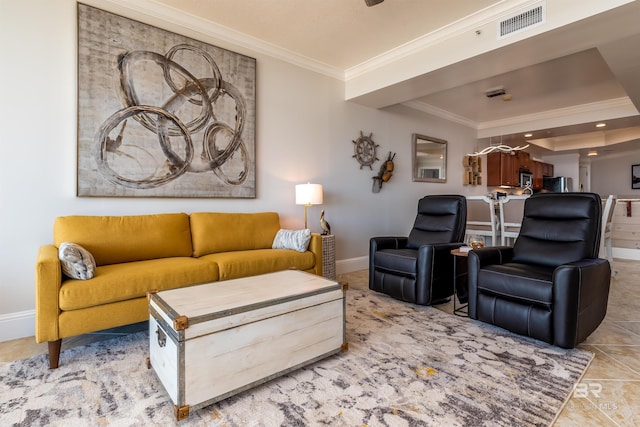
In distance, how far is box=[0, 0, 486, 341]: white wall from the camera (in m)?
2.29

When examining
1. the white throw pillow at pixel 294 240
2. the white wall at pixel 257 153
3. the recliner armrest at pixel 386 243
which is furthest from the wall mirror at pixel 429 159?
the white throw pillow at pixel 294 240

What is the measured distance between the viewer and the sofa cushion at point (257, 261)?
255 centimetres

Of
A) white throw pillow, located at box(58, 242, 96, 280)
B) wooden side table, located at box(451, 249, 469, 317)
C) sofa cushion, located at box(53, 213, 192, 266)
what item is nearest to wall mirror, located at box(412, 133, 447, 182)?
wooden side table, located at box(451, 249, 469, 317)

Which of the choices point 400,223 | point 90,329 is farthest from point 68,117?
point 400,223

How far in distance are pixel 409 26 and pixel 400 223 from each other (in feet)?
9.26

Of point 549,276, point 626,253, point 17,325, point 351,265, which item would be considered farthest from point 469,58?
point 626,253

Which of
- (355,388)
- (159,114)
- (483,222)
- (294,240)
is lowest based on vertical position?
(355,388)

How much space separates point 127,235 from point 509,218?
514 centimetres

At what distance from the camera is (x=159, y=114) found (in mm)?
2838

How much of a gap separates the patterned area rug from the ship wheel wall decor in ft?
9.00

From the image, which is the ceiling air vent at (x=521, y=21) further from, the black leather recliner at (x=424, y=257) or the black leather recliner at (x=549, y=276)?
the black leather recliner at (x=424, y=257)

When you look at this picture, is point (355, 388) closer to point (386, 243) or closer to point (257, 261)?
point (257, 261)

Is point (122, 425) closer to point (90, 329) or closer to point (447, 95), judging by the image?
point (90, 329)

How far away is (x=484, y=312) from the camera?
7.80 ft
